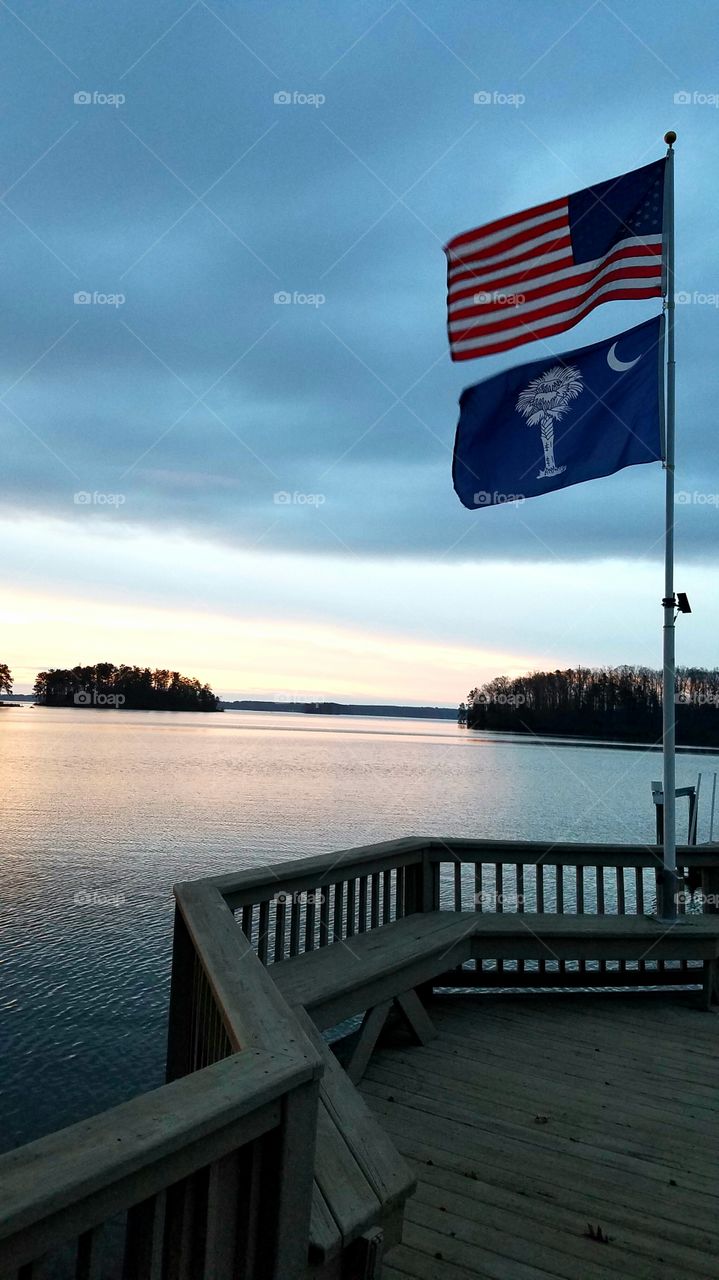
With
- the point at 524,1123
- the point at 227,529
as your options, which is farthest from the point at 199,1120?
the point at 227,529

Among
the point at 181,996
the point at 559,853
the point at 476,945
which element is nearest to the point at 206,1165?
the point at 181,996

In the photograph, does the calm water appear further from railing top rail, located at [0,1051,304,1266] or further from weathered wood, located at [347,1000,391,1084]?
railing top rail, located at [0,1051,304,1266]

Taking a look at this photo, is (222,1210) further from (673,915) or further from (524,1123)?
(673,915)

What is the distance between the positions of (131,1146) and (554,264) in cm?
709

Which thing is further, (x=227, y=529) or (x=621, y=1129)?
(x=227, y=529)

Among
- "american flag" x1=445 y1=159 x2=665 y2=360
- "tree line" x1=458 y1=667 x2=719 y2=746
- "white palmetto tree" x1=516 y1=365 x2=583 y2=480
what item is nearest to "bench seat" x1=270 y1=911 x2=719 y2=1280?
"white palmetto tree" x1=516 y1=365 x2=583 y2=480

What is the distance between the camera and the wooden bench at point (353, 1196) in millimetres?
2143

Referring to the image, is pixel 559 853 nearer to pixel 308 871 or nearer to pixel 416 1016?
pixel 416 1016

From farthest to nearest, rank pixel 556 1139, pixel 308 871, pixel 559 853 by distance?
pixel 559 853, pixel 308 871, pixel 556 1139

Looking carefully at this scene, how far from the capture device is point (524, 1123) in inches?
164

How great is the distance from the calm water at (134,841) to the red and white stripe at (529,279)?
706cm

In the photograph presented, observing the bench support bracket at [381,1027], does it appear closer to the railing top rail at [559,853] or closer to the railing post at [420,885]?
the railing post at [420,885]

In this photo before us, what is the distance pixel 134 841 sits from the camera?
20500 mm

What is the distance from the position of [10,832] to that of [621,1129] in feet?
64.3
